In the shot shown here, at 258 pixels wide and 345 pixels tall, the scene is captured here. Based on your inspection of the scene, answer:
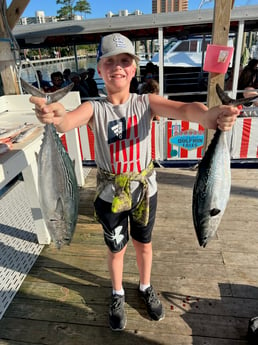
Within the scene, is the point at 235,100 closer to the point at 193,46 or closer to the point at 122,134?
the point at 122,134

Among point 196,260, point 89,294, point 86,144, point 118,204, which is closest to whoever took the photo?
point 118,204

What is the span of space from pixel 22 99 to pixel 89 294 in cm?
254

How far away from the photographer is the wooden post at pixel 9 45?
10.2 ft

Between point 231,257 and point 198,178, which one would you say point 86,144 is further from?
point 198,178

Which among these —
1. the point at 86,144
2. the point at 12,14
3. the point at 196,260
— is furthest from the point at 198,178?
the point at 86,144

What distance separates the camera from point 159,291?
2184 mm

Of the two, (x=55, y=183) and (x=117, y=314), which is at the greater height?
(x=55, y=183)

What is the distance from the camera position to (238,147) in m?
5.10

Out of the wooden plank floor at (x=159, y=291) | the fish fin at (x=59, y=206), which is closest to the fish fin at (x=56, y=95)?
the fish fin at (x=59, y=206)

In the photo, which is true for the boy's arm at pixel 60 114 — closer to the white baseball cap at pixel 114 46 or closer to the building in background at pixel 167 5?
the white baseball cap at pixel 114 46

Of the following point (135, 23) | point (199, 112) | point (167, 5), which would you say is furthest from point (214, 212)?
point (167, 5)

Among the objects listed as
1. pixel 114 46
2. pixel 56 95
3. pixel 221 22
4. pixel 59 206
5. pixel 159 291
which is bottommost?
pixel 159 291

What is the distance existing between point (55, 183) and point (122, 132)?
0.50m

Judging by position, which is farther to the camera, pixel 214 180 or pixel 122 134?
pixel 122 134
